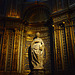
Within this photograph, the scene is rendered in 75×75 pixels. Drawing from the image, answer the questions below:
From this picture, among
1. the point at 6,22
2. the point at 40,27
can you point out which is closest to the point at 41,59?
the point at 40,27

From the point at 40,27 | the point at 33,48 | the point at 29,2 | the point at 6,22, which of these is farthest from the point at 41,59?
the point at 29,2

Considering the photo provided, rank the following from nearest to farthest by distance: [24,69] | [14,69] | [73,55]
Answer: [73,55]
[14,69]
[24,69]

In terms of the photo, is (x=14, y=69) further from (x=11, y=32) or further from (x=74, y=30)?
(x=74, y=30)

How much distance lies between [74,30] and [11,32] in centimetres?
434

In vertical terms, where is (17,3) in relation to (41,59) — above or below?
above

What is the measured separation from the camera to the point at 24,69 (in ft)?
28.3

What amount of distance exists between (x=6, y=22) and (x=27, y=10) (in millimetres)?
2009

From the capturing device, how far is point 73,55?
22.7 feet

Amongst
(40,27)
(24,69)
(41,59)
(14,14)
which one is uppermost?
(14,14)

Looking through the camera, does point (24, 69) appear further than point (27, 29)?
No

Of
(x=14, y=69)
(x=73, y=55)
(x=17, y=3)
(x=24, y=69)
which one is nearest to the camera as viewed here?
(x=73, y=55)

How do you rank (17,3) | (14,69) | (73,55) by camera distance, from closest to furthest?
(73,55), (14,69), (17,3)

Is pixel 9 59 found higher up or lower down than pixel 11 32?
lower down

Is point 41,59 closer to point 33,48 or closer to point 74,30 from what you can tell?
point 33,48
